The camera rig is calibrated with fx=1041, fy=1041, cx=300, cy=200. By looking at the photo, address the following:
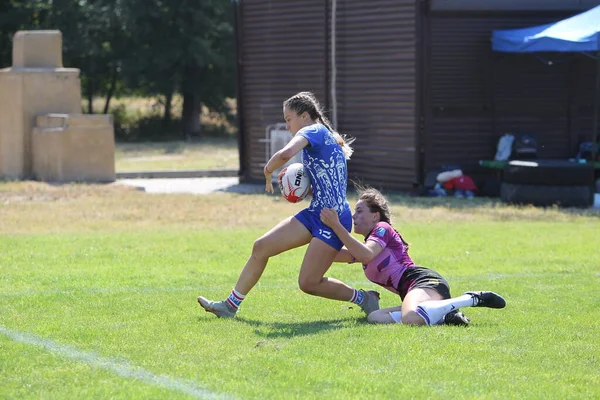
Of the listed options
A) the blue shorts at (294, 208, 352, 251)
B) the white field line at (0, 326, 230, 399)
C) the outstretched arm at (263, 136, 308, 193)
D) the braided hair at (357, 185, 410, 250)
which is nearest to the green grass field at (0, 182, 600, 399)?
the white field line at (0, 326, 230, 399)

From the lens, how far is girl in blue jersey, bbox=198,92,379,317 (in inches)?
307

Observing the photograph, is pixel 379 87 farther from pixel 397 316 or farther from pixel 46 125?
pixel 397 316

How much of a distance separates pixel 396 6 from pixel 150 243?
28.8 ft

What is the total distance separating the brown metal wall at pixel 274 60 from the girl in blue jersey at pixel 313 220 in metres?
13.4

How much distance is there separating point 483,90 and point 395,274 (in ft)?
43.2

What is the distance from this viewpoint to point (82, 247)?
493 inches

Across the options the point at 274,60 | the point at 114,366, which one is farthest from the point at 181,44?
the point at 114,366

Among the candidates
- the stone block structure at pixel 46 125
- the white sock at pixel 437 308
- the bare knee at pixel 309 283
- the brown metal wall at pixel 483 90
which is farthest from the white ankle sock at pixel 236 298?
the stone block structure at pixel 46 125

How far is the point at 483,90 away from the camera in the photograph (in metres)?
20.6

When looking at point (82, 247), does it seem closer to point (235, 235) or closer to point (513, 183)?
point (235, 235)

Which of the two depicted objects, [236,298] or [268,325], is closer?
[268,325]

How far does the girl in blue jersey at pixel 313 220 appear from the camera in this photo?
7.81m

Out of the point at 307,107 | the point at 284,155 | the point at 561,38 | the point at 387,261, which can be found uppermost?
the point at 561,38

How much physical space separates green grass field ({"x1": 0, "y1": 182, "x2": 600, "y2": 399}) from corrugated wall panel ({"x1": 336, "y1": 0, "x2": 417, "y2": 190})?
5456 millimetres
